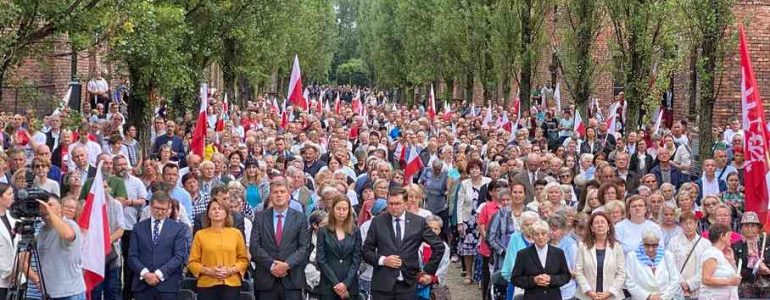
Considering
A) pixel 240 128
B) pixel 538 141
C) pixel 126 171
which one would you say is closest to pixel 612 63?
pixel 538 141

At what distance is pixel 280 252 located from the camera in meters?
10.7

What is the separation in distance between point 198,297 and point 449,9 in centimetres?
3422

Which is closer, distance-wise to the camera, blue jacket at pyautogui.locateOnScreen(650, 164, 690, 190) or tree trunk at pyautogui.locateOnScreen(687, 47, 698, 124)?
blue jacket at pyautogui.locateOnScreen(650, 164, 690, 190)

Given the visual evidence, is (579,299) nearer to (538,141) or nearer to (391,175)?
(391,175)

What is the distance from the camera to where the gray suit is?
1073cm

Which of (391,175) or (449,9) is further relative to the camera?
(449,9)

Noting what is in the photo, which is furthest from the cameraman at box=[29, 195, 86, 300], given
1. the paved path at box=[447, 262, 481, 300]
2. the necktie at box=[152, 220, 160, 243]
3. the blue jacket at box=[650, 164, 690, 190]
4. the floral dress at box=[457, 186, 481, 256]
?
the blue jacket at box=[650, 164, 690, 190]

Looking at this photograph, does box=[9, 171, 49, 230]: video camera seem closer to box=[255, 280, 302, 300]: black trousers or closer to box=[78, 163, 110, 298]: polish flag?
box=[78, 163, 110, 298]: polish flag

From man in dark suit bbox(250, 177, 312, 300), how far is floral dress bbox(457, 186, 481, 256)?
15.0 ft

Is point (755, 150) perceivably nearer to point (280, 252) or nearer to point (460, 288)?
point (280, 252)

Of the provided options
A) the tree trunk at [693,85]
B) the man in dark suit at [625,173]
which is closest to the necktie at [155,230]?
the man in dark suit at [625,173]

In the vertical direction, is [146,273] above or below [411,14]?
below

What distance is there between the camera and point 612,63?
26234 millimetres

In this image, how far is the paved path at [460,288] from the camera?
14.7 metres
